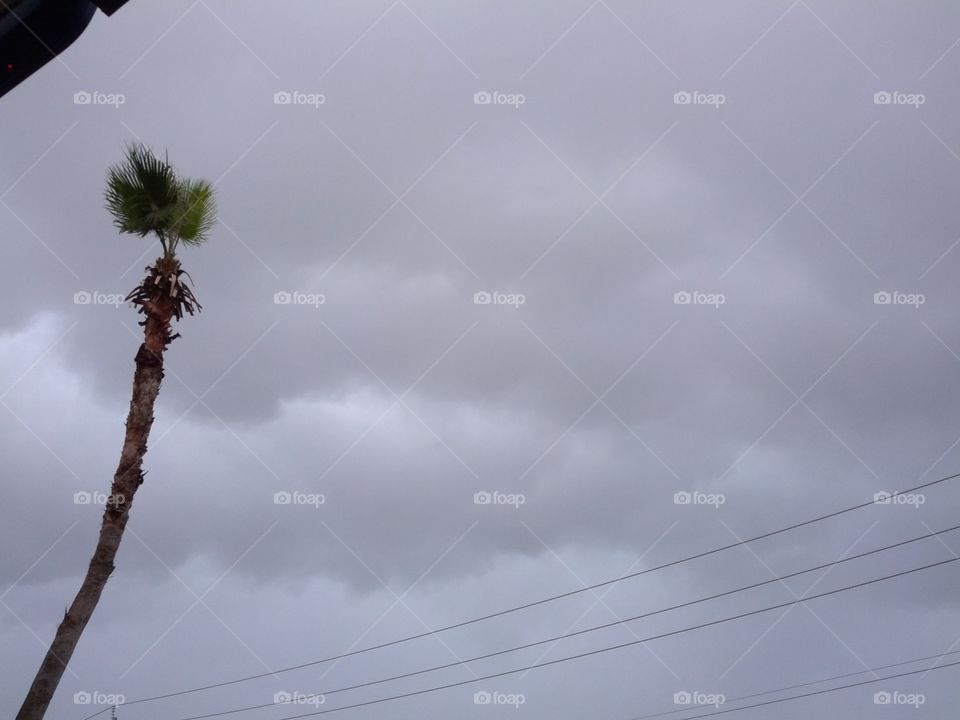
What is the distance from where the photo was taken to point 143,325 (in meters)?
16.8

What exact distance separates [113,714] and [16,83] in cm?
5625

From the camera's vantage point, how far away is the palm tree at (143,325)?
46.5 feet

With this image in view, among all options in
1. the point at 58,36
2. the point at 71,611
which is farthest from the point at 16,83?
the point at 71,611

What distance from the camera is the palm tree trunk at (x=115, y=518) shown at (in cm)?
1398

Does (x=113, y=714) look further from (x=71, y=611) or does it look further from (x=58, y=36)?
(x=58, y=36)

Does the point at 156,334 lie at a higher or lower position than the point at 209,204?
lower

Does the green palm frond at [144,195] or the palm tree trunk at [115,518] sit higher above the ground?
the green palm frond at [144,195]

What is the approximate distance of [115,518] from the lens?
15.1 m

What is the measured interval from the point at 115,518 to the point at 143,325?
12.4 ft

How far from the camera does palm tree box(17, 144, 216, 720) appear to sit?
46.5 ft

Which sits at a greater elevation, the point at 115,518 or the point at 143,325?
the point at 143,325

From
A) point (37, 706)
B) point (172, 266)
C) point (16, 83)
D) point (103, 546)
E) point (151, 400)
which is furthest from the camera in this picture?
point (172, 266)

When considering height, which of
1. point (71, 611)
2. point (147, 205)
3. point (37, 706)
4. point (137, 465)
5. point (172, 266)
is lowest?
point (37, 706)

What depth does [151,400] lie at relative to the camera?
15984mm
